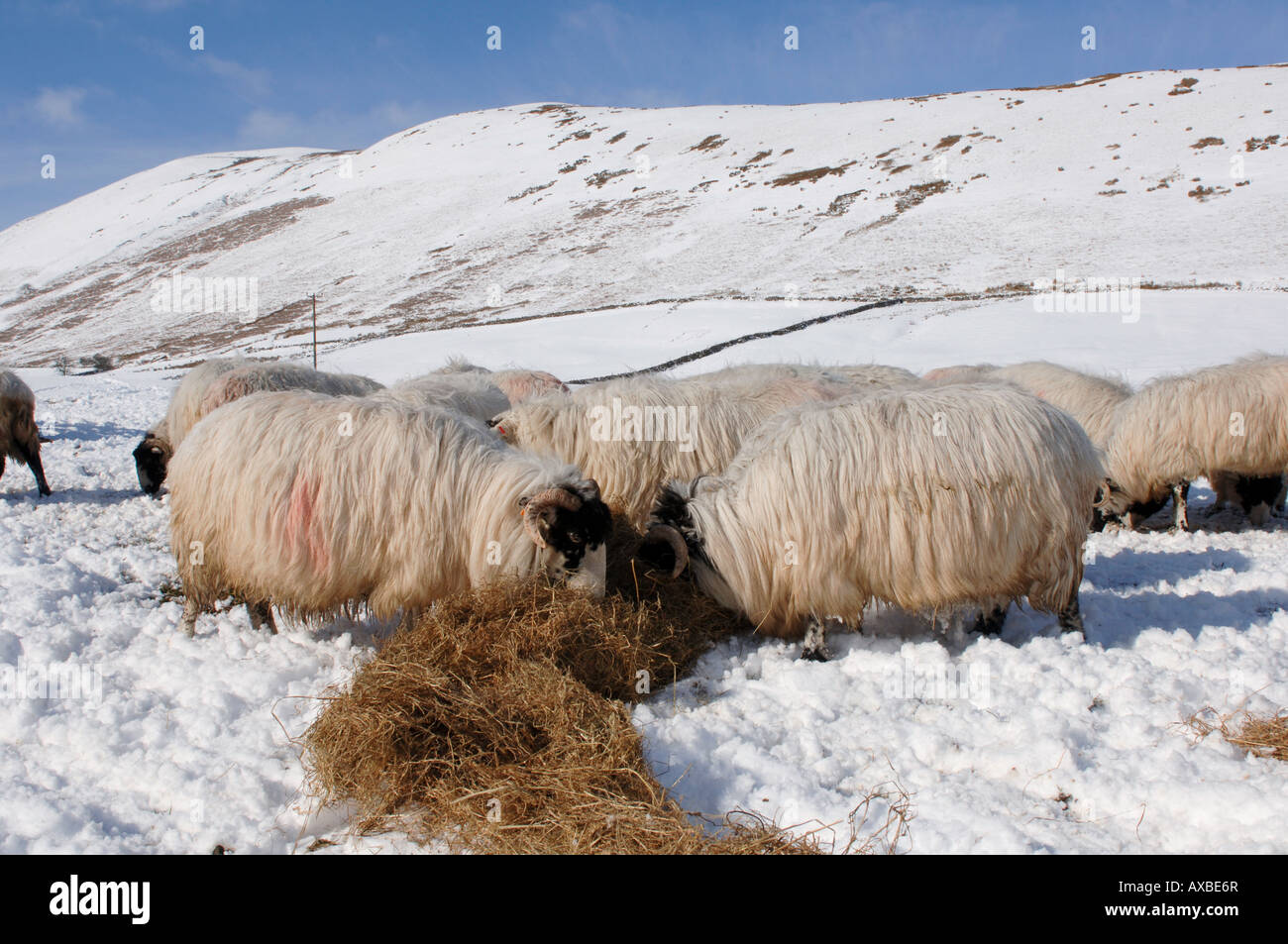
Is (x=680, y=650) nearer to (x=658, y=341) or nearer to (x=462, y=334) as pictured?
(x=658, y=341)

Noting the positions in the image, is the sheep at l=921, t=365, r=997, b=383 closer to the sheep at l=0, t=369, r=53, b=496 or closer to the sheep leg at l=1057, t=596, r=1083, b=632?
the sheep leg at l=1057, t=596, r=1083, b=632

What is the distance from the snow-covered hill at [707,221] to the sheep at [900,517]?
28.5 meters

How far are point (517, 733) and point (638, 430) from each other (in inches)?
139

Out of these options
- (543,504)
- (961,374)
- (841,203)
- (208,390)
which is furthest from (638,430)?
(841,203)

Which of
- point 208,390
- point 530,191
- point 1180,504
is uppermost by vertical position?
point 530,191

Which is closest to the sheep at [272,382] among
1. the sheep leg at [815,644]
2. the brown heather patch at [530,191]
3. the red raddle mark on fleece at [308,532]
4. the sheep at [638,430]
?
the sheep at [638,430]

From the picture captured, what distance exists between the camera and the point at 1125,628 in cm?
521

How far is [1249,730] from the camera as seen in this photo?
3711 millimetres

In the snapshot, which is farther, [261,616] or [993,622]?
[261,616]

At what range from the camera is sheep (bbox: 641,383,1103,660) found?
477 cm

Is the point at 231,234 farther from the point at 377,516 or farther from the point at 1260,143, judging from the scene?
the point at 377,516

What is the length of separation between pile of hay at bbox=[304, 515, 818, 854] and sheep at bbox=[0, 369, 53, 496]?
7.00 m

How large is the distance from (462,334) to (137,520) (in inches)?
944

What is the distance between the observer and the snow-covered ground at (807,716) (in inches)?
130
